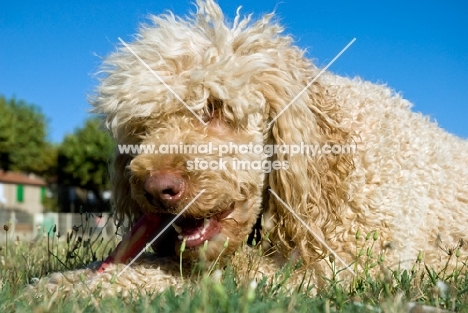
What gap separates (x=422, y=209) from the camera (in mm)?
4867

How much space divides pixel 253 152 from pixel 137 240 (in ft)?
3.30

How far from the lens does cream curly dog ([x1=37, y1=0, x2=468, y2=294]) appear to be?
412 cm

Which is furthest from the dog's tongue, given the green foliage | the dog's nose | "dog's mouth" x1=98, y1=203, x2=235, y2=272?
the green foliage

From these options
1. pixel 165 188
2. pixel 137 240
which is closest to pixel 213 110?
pixel 165 188

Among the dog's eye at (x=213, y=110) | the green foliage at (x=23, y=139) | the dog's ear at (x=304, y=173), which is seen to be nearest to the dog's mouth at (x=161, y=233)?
the dog's ear at (x=304, y=173)

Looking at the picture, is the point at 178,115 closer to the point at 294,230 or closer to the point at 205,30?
the point at 205,30

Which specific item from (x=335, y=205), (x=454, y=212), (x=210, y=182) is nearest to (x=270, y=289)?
(x=210, y=182)

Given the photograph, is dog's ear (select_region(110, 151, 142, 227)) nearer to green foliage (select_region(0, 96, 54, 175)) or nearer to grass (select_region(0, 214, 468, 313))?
grass (select_region(0, 214, 468, 313))

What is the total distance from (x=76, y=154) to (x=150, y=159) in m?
50.1

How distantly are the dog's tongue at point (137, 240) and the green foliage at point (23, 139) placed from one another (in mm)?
46584

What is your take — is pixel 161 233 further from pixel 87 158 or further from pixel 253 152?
pixel 87 158

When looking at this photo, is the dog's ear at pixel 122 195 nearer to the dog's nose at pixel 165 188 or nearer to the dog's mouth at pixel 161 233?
the dog's mouth at pixel 161 233

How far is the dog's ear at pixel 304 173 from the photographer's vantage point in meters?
4.42

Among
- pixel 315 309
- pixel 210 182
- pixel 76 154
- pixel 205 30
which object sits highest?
pixel 76 154
